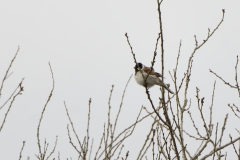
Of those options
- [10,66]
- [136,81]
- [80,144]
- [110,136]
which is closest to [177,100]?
[110,136]

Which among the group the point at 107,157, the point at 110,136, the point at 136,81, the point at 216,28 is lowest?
the point at 107,157

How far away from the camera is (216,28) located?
12.4 feet

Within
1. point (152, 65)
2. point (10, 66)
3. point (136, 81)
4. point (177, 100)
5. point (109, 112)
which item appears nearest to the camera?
point (10, 66)

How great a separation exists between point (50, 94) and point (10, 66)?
1.65 ft

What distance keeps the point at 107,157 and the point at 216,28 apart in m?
1.67

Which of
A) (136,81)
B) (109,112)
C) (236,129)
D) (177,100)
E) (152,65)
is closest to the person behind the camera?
(152,65)

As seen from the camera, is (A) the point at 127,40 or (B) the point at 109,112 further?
(B) the point at 109,112

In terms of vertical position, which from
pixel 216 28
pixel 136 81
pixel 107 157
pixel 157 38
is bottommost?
pixel 107 157

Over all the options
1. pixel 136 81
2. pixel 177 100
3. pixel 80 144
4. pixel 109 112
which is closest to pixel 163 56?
pixel 177 100

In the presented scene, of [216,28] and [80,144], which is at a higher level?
[216,28]

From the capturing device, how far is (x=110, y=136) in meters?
3.69

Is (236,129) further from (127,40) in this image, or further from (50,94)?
(50,94)

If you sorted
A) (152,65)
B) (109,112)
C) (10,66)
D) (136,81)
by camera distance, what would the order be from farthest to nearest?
(136,81), (109,112), (152,65), (10,66)

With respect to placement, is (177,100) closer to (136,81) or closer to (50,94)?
(50,94)
